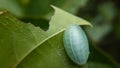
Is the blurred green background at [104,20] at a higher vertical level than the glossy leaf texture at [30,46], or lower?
lower

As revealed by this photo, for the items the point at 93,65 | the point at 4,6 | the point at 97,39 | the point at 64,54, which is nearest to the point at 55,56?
the point at 64,54

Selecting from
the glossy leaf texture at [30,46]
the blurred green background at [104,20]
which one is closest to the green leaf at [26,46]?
the glossy leaf texture at [30,46]

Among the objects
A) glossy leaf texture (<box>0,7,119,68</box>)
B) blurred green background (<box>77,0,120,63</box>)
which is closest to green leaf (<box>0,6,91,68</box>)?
glossy leaf texture (<box>0,7,119,68</box>)

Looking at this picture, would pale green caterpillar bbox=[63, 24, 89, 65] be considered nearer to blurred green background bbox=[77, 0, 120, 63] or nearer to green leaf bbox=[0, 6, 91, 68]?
green leaf bbox=[0, 6, 91, 68]

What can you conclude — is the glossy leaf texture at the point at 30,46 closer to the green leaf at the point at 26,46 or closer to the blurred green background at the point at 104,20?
the green leaf at the point at 26,46

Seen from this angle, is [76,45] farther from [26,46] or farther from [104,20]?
[104,20]

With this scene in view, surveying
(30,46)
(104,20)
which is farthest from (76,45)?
(104,20)
